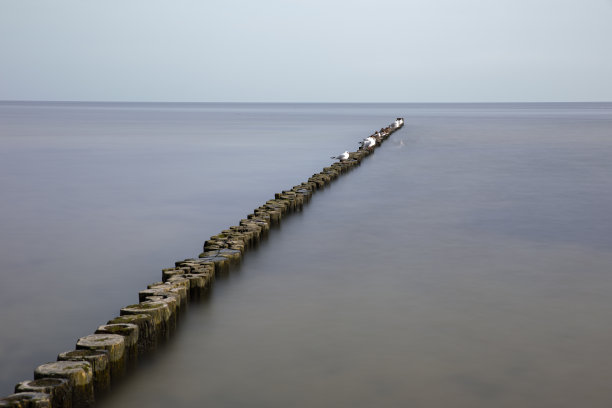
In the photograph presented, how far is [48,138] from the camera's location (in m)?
30.8

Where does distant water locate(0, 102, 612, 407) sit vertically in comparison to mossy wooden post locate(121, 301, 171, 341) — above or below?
below

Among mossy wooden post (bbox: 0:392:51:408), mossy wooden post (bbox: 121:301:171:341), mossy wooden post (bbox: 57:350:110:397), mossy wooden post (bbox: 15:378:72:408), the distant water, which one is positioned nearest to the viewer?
mossy wooden post (bbox: 0:392:51:408)

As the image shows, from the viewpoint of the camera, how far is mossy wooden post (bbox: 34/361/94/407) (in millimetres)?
3364

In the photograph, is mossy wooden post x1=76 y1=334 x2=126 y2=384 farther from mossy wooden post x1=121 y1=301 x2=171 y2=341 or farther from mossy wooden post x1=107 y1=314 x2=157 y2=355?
mossy wooden post x1=121 y1=301 x2=171 y2=341

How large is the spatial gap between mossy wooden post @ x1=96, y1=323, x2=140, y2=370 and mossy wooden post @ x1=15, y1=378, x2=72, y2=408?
65 centimetres

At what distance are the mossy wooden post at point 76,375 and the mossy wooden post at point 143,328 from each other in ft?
2.20

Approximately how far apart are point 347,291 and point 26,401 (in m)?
3.26

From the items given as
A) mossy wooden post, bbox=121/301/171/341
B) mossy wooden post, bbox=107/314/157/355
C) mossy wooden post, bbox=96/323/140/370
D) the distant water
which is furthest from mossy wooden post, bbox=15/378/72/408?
mossy wooden post, bbox=121/301/171/341

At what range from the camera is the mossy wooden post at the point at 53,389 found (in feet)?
10.6

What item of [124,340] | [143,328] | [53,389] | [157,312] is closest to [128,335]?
[124,340]

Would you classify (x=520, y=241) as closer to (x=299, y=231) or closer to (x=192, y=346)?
(x=299, y=231)

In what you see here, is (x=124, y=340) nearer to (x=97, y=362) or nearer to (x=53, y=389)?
(x=97, y=362)

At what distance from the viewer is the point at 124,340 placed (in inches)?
156

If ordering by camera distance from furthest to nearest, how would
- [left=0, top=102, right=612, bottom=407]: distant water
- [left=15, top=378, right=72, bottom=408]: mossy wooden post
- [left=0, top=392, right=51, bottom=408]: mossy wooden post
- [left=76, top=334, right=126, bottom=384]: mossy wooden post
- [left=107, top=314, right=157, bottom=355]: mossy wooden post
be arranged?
[left=107, top=314, right=157, bottom=355]: mossy wooden post
[left=0, top=102, right=612, bottom=407]: distant water
[left=76, top=334, right=126, bottom=384]: mossy wooden post
[left=15, top=378, right=72, bottom=408]: mossy wooden post
[left=0, top=392, right=51, bottom=408]: mossy wooden post
